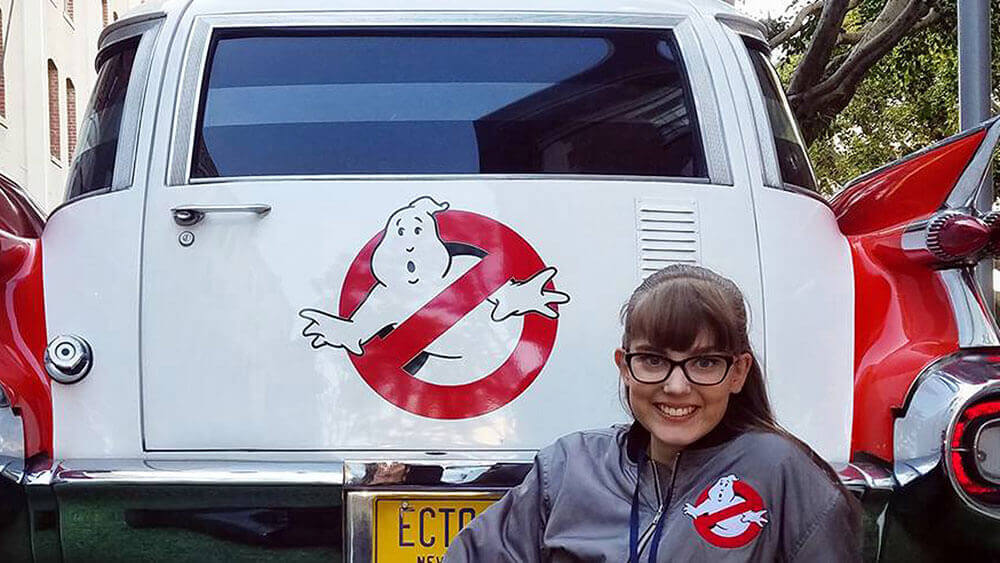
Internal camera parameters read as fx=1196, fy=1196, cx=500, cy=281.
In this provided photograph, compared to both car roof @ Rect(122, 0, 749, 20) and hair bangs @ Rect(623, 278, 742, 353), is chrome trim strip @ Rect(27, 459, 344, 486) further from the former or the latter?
car roof @ Rect(122, 0, 749, 20)

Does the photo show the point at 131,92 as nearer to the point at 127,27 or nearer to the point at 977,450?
the point at 127,27

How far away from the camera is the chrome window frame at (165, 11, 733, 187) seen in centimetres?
322

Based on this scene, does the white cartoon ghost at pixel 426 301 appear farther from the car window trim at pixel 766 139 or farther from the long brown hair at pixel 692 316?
the long brown hair at pixel 692 316

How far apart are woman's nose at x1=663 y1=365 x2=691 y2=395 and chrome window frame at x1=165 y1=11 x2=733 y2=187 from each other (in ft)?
4.06

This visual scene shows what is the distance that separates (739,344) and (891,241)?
3.80 ft

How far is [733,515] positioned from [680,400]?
214 mm

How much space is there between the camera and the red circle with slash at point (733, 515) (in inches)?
75.5

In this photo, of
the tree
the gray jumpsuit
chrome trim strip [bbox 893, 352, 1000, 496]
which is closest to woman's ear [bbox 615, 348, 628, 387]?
the gray jumpsuit

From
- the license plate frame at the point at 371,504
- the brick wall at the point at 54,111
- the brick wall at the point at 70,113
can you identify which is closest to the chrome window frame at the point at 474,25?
the license plate frame at the point at 371,504

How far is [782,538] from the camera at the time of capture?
1947 mm

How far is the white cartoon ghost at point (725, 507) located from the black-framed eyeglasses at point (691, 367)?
170 mm

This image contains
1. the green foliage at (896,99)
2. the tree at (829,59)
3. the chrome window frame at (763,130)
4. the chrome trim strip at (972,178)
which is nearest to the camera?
the chrome trim strip at (972,178)

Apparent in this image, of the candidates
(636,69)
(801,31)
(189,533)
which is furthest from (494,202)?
(801,31)

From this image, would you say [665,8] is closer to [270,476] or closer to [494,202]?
[494,202]
